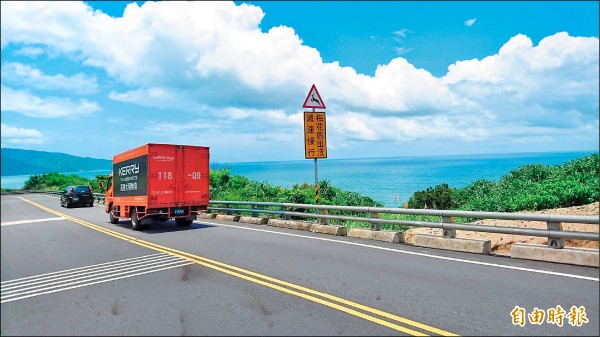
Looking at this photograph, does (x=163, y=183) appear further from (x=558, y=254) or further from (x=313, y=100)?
(x=558, y=254)

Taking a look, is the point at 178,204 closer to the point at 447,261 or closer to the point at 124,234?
the point at 124,234

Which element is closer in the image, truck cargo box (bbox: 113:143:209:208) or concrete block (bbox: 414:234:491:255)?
concrete block (bbox: 414:234:491:255)

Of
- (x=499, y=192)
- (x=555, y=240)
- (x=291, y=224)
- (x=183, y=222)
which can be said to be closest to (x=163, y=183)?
(x=183, y=222)

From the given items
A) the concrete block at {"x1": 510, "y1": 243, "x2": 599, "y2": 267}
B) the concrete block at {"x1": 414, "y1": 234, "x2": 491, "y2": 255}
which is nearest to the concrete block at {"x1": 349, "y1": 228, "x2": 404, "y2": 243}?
the concrete block at {"x1": 414, "y1": 234, "x2": 491, "y2": 255}

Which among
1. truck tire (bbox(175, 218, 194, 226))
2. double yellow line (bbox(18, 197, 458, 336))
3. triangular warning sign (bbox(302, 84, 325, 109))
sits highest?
triangular warning sign (bbox(302, 84, 325, 109))

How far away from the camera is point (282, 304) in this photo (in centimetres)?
602

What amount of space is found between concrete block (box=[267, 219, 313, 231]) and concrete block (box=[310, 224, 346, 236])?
14.1 inches

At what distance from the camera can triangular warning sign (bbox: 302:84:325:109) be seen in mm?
15000

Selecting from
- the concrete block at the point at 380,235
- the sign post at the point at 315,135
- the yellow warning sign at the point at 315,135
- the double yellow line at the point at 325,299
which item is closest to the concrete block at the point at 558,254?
the concrete block at the point at 380,235

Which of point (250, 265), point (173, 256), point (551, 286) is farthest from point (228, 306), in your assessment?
point (551, 286)

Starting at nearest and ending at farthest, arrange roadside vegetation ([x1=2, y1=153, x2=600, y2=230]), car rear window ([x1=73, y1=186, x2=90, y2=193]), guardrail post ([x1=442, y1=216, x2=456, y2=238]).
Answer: guardrail post ([x1=442, y1=216, x2=456, y2=238]) < roadside vegetation ([x1=2, y1=153, x2=600, y2=230]) < car rear window ([x1=73, y1=186, x2=90, y2=193])

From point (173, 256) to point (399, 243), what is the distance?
598 cm

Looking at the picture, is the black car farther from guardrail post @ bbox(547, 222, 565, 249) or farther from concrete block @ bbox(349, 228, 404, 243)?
guardrail post @ bbox(547, 222, 565, 249)

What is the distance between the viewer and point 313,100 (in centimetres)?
1520
